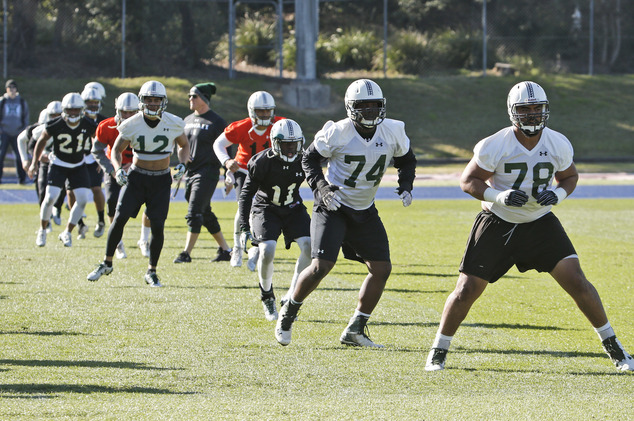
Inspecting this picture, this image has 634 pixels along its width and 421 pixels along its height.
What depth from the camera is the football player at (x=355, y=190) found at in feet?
21.8

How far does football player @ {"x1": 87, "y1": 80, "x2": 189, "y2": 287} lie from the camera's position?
920 cm

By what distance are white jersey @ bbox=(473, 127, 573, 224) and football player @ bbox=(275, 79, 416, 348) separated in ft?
2.56

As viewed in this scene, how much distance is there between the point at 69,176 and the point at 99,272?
298cm

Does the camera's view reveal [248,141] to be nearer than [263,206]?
No

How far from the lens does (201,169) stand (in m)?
11.2

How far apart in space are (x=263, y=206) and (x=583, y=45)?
29.4 metres

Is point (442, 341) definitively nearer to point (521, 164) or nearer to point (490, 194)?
point (490, 194)

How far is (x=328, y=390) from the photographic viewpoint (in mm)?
5621

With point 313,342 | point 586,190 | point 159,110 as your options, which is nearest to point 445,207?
point 586,190

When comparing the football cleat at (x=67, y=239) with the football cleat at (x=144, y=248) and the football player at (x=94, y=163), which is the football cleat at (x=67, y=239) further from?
the football cleat at (x=144, y=248)

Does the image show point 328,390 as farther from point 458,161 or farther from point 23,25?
point 23,25

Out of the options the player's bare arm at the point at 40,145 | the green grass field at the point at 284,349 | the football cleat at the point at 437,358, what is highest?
the player's bare arm at the point at 40,145

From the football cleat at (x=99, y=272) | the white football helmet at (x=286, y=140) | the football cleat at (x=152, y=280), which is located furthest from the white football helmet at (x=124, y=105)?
the white football helmet at (x=286, y=140)

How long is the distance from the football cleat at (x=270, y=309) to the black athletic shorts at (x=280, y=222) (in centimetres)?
49
